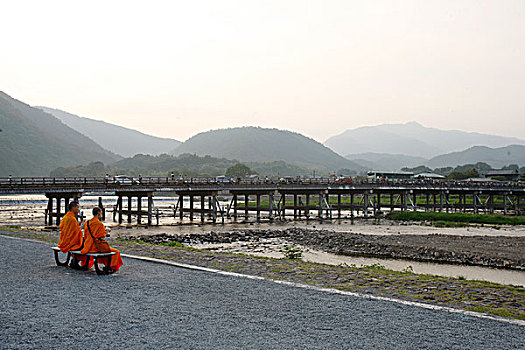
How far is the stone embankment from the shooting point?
21812mm

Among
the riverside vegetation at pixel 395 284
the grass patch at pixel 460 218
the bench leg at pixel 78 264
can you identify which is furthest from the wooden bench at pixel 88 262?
the grass patch at pixel 460 218

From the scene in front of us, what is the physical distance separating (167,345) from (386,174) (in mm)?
75650

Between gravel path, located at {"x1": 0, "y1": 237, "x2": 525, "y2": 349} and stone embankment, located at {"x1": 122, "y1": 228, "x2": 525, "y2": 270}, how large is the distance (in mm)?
14920

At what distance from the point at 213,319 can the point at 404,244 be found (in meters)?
21.7

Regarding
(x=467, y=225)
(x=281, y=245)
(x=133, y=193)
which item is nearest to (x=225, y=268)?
(x=281, y=245)

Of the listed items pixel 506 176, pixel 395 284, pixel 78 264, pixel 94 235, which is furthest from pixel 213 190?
pixel 506 176

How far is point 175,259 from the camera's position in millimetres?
13273

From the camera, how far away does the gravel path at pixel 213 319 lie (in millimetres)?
5930

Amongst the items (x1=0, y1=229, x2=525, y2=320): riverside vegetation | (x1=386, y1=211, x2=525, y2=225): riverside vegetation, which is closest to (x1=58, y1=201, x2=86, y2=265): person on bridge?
(x1=0, y1=229, x2=525, y2=320): riverside vegetation

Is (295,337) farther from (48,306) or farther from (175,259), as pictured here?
(175,259)

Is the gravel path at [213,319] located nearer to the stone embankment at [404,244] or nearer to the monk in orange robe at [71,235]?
the monk in orange robe at [71,235]

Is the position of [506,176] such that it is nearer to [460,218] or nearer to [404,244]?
[460,218]

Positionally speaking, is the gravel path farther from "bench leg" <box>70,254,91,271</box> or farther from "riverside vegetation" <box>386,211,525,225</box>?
"riverside vegetation" <box>386,211,525,225</box>

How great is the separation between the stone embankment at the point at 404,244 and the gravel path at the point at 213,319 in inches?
587
